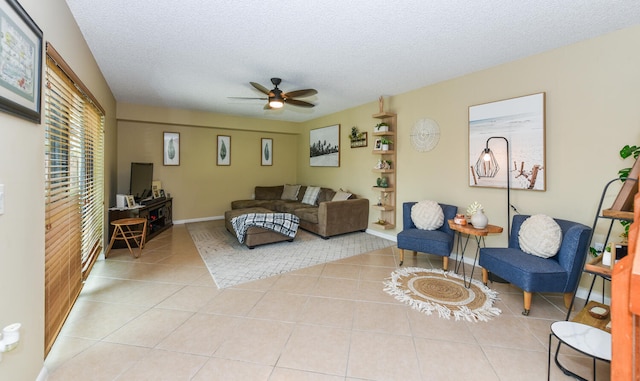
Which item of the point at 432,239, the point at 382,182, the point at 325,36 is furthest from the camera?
the point at 382,182

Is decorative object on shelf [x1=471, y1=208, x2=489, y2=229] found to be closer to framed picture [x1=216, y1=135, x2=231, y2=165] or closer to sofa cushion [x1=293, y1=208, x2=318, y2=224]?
sofa cushion [x1=293, y1=208, x2=318, y2=224]

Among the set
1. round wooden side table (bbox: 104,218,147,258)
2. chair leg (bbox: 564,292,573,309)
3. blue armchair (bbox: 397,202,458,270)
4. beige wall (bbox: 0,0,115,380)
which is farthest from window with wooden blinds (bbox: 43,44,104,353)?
chair leg (bbox: 564,292,573,309)

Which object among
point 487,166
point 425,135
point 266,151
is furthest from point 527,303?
point 266,151

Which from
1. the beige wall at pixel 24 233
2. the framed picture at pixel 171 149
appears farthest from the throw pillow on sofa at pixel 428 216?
the framed picture at pixel 171 149

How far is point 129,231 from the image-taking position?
4.10m

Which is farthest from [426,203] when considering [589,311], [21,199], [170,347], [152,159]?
[152,159]

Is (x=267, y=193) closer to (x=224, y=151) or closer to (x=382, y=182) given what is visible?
(x=224, y=151)

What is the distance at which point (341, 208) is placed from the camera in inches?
203

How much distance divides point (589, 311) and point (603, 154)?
63.9 inches

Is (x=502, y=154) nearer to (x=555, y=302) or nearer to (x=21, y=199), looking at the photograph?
(x=555, y=302)

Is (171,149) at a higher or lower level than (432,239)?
higher

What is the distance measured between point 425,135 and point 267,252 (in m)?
3.12

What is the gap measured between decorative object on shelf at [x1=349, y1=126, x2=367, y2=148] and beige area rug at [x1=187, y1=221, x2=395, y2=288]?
1827 mm

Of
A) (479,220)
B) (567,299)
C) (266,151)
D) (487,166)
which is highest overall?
(266,151)
